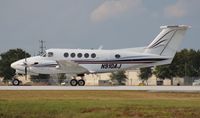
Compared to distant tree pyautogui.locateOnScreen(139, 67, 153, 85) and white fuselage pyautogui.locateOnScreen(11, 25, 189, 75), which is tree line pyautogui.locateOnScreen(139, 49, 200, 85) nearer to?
distant tree pyautogui.locateOnScreen(139, 67, 153, 85)

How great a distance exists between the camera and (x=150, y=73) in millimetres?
128125

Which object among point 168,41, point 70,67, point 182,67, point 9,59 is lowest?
point 70,67

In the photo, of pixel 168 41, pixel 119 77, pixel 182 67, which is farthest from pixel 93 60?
pixel 119 77

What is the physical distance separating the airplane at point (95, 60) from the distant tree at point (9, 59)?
179ft

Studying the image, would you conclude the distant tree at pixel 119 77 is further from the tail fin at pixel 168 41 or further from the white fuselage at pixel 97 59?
the white fuselage at pixel 97 59

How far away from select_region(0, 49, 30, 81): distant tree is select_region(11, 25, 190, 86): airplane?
179 feet

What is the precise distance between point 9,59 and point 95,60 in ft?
217

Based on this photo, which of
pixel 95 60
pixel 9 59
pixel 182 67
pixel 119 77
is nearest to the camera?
pixel 95 60

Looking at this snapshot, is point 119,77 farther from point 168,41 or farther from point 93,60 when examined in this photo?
point 93,60

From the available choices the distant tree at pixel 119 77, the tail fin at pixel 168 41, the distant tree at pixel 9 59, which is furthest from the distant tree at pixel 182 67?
the tail fin at pixel 168 41

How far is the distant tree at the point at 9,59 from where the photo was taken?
111m

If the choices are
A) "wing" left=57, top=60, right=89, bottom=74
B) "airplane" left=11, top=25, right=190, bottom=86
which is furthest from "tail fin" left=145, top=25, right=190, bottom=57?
"wing" left=57, top=60, right=89, bottom=74

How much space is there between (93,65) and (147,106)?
94.1 ft

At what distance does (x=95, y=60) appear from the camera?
2147 inches
